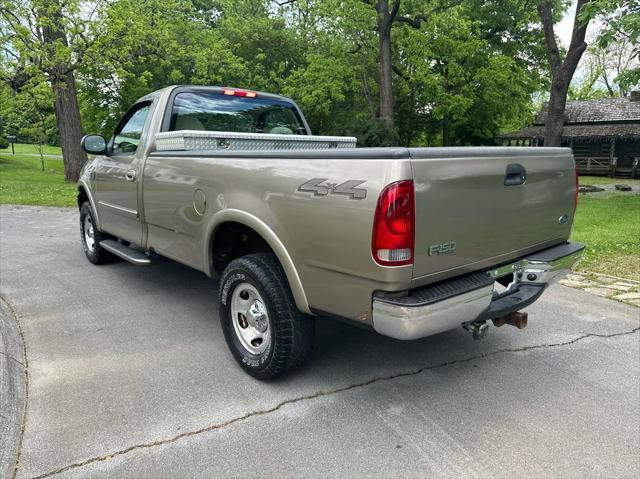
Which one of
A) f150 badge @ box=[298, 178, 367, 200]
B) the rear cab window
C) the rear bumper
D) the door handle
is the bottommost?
the rear bumper

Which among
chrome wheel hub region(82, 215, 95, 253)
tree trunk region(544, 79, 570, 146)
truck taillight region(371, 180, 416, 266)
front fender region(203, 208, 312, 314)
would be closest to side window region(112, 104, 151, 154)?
chrome wheel hub region(82, 215, 95, 253)

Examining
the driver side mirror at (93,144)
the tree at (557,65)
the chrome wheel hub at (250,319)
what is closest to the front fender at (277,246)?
the chrome wheel hub at (250,319)

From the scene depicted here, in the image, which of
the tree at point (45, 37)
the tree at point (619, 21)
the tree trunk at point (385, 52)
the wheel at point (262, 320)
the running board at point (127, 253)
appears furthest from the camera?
the tree trunk at point (385, 52)

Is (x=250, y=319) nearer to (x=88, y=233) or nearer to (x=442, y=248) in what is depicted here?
(x=442, y=248)

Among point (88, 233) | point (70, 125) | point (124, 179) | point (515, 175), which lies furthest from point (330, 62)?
point (515, 175)

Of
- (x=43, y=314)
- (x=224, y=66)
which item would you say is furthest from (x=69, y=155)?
(x=43, y=314)

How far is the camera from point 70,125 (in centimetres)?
1808

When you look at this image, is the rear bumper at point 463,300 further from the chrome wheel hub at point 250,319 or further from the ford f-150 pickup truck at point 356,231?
the chrome wheel hub at point 250,319

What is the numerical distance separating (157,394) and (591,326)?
3668mm

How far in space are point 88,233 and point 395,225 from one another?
517 cm

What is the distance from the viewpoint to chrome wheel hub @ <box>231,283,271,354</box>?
327cm

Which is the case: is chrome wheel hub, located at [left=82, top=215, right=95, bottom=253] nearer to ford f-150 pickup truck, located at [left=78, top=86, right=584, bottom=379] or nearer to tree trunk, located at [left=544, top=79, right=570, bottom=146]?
ford f-150 pickup truck, located at [left=78, top=86, right=584, bottom=379]

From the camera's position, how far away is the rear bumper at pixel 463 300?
2465 millimetres

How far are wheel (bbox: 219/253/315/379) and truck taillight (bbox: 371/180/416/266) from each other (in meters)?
0.85
